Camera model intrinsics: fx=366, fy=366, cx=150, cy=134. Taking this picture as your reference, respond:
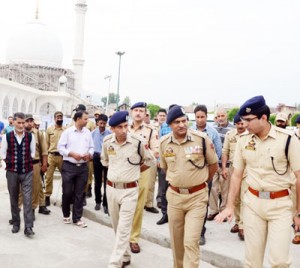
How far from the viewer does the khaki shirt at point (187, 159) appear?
3623mm

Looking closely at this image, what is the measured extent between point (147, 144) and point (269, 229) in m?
2.42

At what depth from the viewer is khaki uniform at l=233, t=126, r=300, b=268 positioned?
9.68 ft

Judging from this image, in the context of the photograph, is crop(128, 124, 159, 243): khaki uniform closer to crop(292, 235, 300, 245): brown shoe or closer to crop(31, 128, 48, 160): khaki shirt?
crop(31, 128, 48, 160): khaki shirt

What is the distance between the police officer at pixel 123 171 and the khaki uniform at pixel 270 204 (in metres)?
1.44

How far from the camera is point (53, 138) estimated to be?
7066 millimetres

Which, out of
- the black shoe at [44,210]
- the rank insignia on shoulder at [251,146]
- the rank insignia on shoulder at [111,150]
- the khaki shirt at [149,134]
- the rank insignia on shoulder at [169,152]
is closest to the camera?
the rank insignia on shoulder at [251,146]

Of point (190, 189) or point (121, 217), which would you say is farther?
point (121, 217)

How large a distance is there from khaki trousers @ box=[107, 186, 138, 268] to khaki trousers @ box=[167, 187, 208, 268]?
589 mm

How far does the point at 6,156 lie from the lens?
5.40 metres

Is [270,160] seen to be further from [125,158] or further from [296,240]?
[296,240]

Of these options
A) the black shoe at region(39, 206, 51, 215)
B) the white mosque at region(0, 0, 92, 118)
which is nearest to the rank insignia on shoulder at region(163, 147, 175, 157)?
the black shoe at region(39, 206, 51, 215)

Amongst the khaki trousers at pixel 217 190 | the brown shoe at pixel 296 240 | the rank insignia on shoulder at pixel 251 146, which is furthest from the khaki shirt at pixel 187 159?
the khaki trousers at pixel 217 190

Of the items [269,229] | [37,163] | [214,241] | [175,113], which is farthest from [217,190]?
[37,163]

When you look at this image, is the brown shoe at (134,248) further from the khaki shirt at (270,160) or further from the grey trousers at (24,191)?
the khaki shirt at (270,160)
